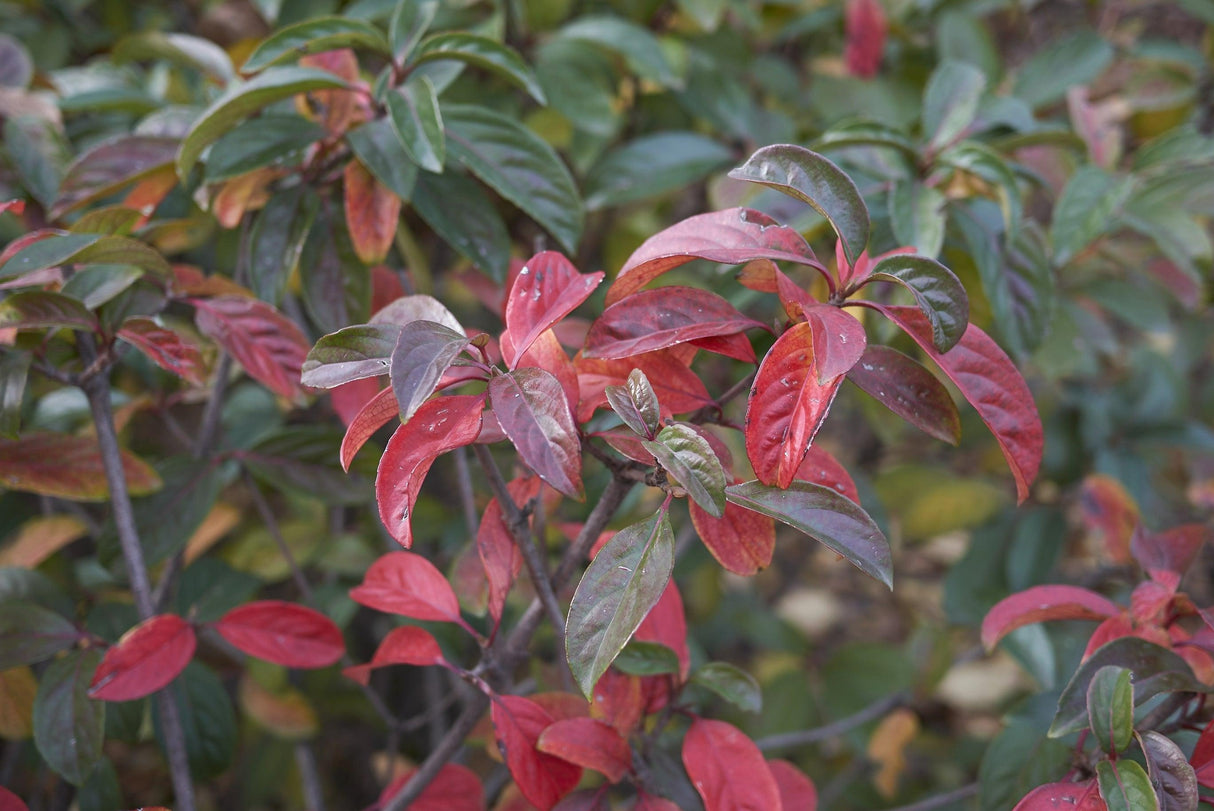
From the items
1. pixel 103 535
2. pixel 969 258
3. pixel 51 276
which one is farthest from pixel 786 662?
pixel 51 276

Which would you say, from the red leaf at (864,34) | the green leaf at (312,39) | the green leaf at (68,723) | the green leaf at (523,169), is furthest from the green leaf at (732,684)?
the red leaf at (864,34)

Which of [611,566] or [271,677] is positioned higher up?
[611,566]

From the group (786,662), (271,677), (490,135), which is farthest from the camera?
(786,662)

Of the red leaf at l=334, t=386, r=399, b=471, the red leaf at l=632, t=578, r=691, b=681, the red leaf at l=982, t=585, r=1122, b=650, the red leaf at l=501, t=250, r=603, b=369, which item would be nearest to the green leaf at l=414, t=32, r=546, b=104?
the red leaf at l=501, t=250, r=603, b=369

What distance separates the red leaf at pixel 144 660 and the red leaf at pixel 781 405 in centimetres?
51

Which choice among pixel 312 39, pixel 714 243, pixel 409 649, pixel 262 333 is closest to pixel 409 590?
pixel 409 649

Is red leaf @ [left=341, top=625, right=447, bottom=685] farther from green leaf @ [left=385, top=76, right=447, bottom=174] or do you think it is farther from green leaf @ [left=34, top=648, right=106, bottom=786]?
green leaf @ [left=385, top=76, right=447, bottom=174]

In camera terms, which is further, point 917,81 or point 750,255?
point 917,81

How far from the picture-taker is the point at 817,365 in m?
0.48

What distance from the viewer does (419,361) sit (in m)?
0.48

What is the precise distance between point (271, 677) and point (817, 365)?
0.86m

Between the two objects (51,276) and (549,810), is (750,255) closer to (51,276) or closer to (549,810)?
(549,810)

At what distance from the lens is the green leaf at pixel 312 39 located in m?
0.72

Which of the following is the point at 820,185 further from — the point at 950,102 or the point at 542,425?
the point at 950,102
